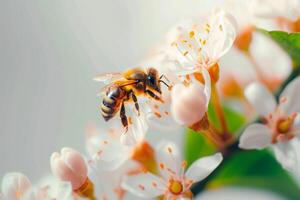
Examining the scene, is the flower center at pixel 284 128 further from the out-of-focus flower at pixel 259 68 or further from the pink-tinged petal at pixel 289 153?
the out-of-focus flower at pixel 259 68

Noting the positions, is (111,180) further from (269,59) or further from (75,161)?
(269,59)

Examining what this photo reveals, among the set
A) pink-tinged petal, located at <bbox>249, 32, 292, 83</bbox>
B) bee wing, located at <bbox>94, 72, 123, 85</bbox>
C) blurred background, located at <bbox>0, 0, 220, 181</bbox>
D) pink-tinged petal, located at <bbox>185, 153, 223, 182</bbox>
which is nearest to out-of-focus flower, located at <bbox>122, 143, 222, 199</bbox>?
pink-tinged petal, located at <bbox>185, 153, 223, 182</bbox>

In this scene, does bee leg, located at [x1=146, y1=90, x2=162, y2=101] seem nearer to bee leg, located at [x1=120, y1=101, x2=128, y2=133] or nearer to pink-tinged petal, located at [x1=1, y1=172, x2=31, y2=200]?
bee leg, located at [x1=120, y1=101, x2=128, y2=133]

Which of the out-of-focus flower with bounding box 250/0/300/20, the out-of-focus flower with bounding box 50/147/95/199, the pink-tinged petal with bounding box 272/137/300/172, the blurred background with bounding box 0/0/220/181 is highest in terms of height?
the blurred background with bounding box 0/0/220/181

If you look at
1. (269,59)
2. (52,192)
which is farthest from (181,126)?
(269,59)

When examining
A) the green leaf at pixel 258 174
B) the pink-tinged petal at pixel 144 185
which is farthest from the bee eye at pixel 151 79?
the green leaf at pixel 258 174

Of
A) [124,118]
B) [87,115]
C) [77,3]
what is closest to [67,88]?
[87,115]
